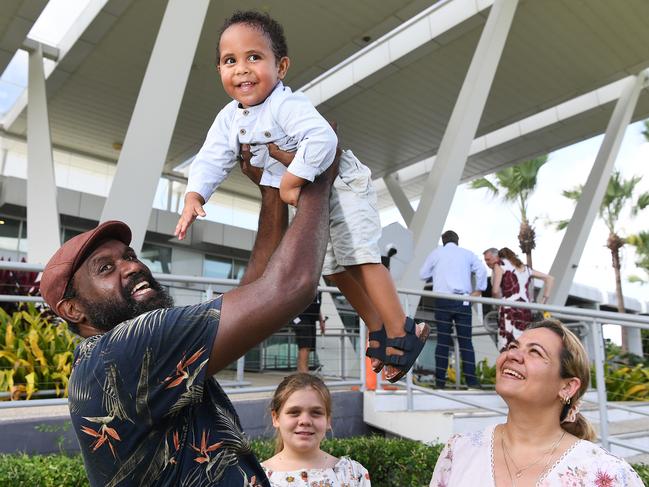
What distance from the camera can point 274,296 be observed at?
1136 millimetres

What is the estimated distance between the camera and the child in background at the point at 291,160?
5.02ft

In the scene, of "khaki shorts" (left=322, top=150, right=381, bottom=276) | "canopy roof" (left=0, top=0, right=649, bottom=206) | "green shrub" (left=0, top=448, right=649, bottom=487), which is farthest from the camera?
"canopy roof" (left=0, top=0, right=649, bottom=206)

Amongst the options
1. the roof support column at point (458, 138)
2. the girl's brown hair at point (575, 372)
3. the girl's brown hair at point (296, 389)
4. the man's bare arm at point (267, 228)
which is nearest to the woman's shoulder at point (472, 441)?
the girl's brown hair at point (575, 372)

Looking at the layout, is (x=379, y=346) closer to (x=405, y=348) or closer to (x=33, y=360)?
(x=405, y=348)

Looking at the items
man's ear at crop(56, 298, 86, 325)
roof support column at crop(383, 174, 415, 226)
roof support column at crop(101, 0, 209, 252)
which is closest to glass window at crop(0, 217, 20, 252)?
roof support column at crop(101, 0, 209, 252)

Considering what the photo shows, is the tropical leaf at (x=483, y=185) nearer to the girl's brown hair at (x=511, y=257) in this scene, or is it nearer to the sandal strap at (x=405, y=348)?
the girl's brown hair at (x=511, y=257)

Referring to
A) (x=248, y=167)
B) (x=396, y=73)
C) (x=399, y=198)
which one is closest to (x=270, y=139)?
(x=248, y=167)

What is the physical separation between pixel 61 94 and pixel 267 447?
11715 mm

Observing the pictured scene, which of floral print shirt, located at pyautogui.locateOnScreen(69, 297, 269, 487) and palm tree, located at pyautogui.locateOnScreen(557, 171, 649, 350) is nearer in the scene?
floral print shirt, located at pyautogui.locateOnScreen(69, 297, 269, 487)

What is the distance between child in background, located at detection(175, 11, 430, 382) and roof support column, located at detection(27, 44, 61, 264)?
26.5 feet

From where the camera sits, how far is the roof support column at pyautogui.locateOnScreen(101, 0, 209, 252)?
6.41 meters

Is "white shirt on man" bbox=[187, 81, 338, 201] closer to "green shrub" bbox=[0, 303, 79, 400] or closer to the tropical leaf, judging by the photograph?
"green shrub" bbox=[0, 303, 79, 400]

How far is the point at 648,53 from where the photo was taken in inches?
468

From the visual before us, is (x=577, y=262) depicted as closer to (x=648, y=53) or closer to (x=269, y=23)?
(x=648, y=53)
